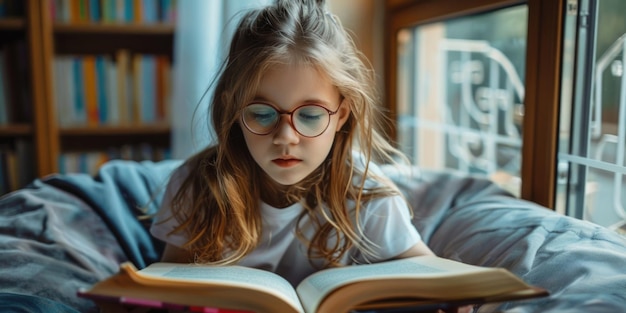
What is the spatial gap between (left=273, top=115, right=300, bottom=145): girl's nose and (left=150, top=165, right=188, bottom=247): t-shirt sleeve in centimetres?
27

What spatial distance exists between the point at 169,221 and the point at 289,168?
27 cm

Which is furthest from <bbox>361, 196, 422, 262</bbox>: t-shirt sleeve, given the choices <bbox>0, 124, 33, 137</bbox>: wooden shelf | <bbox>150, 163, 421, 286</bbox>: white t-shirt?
<bbox>0, 124, 33, 137</bbox>: wooden shelf

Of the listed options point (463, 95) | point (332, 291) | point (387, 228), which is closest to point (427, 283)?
point (332, 291)

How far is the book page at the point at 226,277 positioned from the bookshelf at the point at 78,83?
139 centimetres

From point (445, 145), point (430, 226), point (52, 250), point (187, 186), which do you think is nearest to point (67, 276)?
point (52, 250)

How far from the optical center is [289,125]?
2.96 feet

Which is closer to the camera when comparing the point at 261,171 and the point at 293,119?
the point at 293,119

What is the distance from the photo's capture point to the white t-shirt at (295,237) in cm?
105

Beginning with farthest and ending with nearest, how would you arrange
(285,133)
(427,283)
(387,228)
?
(387,228), (285,133), (427,283)

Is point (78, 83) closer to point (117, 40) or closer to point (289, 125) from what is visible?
point (117, 40)

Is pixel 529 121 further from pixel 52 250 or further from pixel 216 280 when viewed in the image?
pixel 52 250

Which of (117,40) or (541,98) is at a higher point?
(117,40)

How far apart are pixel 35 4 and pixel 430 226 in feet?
4.90

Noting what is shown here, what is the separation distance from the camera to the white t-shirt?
105 centimetres
